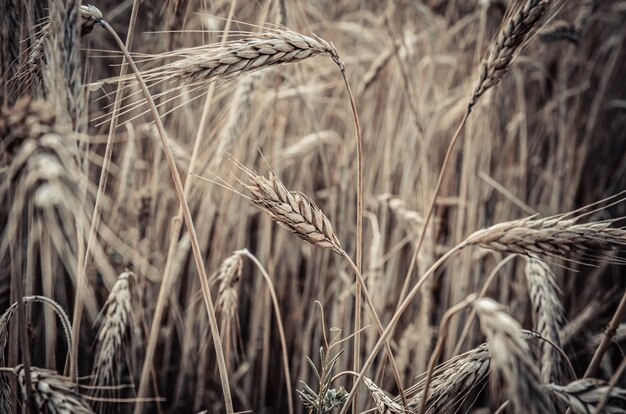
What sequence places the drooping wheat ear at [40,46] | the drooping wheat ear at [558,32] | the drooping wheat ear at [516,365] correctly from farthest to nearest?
the drooping wheat ear at [558,32] → the drooping wheat ear at [40,46] → the drooping wheat ear at [516,365]

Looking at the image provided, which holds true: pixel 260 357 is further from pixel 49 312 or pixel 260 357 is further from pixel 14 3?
pixel 14 3

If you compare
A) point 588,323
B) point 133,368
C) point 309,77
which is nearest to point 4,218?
point 133,368

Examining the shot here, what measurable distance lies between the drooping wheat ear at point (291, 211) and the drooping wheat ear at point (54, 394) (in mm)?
432

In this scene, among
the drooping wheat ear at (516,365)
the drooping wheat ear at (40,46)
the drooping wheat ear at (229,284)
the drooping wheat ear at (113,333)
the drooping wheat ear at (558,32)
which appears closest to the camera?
the drooping wheat ear at (516,365)

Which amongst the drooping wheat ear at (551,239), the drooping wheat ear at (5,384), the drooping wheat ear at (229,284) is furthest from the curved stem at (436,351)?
the drooping wheat ear at (5,384)

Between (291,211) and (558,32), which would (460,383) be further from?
(558,32)

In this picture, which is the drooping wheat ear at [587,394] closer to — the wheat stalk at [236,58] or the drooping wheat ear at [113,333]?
the wheat stalk at [236,58]

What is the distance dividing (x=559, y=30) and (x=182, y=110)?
1.45 m

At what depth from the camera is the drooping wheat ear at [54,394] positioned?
2.28 ft

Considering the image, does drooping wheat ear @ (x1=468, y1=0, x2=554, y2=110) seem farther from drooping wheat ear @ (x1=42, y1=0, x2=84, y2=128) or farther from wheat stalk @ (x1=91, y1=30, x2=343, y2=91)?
drooping wheat ear @ (x1=42, y1=0, x2=84, y2=128)

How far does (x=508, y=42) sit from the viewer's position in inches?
34.4

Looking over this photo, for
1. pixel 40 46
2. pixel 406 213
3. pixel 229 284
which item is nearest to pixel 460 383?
pixel 229 284

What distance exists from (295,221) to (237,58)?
0.31 metres

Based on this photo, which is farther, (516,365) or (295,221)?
(295,221)
